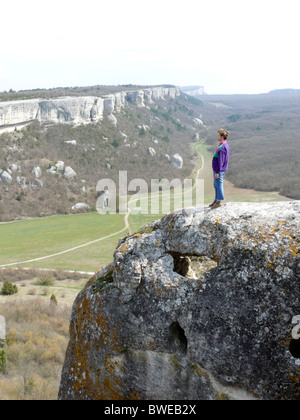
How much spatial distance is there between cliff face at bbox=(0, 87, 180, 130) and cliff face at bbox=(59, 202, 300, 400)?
52.3 metres

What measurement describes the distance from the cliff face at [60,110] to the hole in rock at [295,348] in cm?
5431

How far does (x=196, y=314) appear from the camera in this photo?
507cm

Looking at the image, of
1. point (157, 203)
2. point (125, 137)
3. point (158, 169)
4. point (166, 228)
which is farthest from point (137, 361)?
point (125, 137)

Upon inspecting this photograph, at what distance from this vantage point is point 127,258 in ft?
18.9

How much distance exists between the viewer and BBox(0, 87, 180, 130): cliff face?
2157 inches

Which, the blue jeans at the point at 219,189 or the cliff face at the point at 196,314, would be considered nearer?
the cliff face at the point at 196,314

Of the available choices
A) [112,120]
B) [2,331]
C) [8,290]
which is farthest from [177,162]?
[2,331]

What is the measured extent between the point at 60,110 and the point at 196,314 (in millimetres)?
64263

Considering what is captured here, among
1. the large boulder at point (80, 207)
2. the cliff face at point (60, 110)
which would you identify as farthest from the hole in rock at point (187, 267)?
the cliff face at point (60, 110)

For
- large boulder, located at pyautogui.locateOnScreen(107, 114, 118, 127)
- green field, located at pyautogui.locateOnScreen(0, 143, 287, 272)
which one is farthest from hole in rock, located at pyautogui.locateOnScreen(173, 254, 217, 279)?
large boulder, located at pyautogui.locateOnScreen(107, 114, 118, 127)

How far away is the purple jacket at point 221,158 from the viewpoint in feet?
21.6

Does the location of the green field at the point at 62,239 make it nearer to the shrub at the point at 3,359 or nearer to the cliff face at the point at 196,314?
the shrub at the point at 3,359
